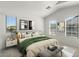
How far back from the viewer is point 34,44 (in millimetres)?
1548

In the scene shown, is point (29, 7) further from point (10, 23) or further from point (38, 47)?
point (38, 47)

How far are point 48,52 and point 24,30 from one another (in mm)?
526

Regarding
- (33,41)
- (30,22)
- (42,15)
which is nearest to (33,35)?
(33,41)

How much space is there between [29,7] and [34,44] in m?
0.59

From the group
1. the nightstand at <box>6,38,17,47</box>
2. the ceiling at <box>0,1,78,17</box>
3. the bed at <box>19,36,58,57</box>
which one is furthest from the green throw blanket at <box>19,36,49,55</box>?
the ceiling at <box>0,1,78,17</box>

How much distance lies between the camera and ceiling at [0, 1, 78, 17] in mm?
1573

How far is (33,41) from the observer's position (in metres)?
1.58

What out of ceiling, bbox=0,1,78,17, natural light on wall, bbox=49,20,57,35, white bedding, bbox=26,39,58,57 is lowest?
white bedding, bbox=26,39,58,57

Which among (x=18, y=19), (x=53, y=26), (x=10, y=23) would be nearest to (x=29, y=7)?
(x=18, y=19)

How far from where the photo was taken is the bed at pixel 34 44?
1.54 m

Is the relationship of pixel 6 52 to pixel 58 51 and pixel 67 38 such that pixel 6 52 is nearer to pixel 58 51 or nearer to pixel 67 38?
pixel 58 51

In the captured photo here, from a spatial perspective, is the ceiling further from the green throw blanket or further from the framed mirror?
the green throw blanket

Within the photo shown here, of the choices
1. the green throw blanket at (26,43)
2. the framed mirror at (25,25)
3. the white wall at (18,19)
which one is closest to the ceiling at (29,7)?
the white wall at (18,19)

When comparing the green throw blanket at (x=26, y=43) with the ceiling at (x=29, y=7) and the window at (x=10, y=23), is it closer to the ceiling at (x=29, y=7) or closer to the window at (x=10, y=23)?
the window at (x=10, y=23)
